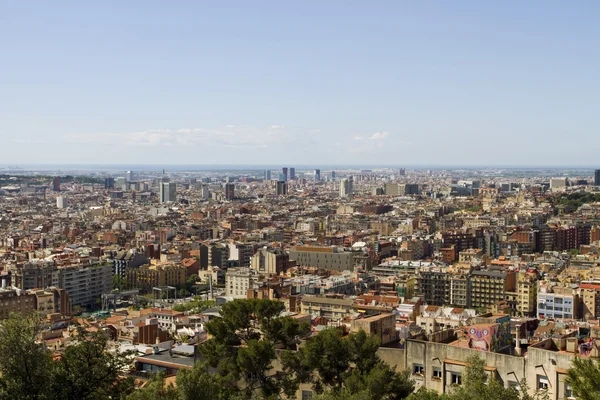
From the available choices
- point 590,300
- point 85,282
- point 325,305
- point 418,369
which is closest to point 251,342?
point 418,369

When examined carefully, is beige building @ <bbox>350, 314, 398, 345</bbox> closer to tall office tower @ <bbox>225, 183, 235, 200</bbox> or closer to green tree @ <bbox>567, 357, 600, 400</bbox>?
green tree @ <bbox>567, 357, 600, 400</bbox>

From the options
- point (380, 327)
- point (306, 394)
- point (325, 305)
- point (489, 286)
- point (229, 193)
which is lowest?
point (229, 193)

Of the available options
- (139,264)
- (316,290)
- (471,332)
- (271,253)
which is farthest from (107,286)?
(471,332)

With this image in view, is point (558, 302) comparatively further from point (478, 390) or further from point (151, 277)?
point (478, 390)

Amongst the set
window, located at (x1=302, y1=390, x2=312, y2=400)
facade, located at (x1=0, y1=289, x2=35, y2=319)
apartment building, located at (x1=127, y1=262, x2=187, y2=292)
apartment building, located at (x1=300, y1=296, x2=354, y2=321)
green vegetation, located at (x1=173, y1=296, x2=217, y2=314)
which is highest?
window, located at (x1=302, y1=390, x2=312, y2=400)

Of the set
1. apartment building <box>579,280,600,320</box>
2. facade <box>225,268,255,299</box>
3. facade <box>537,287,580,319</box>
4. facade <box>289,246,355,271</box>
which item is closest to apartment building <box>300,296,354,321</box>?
facade <box>537,287,580,319</box>

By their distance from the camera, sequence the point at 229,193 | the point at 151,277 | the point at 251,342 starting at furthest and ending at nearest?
the point at 229,193
the point at 151,277
the point at 251,342
